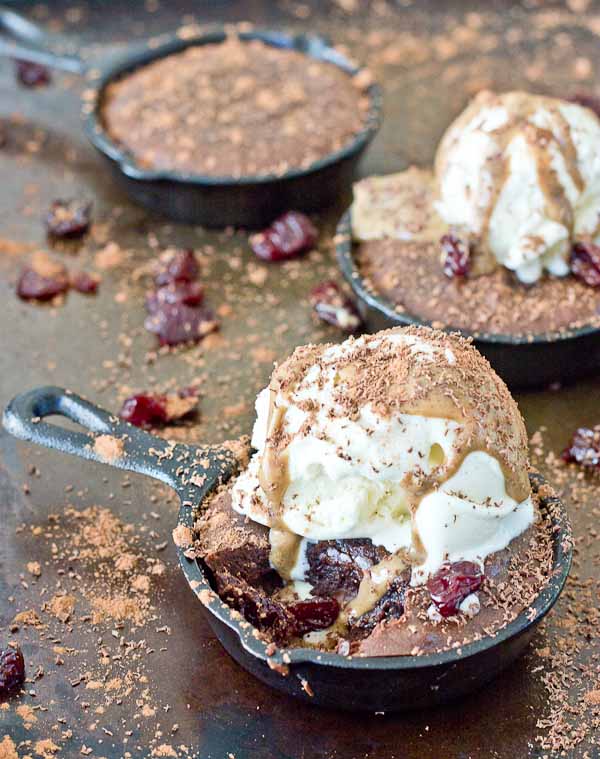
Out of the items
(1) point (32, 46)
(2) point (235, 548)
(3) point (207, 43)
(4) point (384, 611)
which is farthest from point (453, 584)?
(1) point (32, 46)

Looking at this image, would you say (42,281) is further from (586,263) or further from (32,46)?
(586,263)

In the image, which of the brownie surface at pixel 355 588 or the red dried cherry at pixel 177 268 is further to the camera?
the red dried cherry at pixel 177 268

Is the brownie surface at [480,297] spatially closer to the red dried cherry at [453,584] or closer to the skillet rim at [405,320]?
the skillet rim at [405,320]

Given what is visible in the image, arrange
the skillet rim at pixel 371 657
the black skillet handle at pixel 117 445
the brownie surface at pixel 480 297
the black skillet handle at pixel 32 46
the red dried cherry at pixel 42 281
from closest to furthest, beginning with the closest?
1. the skillet rim at pixel 371 657
2. the black skillet handle at pixel 117 445
3. the brownie surface at pixel 480 297
4. the red dried cherry at pixel 42 281
5. the black skillet handle at pixel 32 46

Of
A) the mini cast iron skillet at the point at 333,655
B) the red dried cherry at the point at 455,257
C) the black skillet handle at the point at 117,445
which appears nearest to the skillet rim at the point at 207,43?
the red dried cherry at the point at 455,257

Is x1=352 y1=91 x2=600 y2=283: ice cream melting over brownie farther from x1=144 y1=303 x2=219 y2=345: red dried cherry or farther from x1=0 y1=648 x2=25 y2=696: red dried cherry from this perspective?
x1=0 y1=648 x2=25 y2=696: red dried cherry

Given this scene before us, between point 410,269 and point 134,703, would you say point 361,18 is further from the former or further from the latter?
point 134,703
